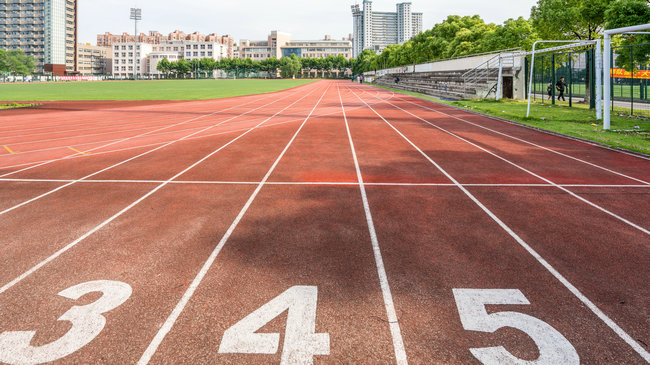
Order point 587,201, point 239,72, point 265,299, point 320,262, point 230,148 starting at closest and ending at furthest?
1. point 265,299
2. point 320,262
3. point 587,201
4. point 230,148
5. point 239,72

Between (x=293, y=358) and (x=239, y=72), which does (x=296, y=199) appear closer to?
(x=293, y=358)

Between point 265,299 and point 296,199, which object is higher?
point 296,199

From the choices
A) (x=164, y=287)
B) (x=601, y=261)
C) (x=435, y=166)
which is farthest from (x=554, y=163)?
(x=164, y=287)

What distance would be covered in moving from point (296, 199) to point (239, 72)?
546 feet

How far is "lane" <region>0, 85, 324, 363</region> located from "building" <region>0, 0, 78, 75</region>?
160718 millimetres

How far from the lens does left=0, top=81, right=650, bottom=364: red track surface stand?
10.9 feet

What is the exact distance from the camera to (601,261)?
483 cm

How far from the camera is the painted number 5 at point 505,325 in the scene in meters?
3.12

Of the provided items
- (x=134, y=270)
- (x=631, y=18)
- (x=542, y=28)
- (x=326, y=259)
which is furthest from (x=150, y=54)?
(x=326, y=259)

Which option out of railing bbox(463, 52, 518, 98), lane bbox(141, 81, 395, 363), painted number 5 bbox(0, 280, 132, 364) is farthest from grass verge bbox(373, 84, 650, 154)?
painted number 5 bbox(0, 280, 132, 364)

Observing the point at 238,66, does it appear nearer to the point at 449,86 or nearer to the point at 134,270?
the point at 449,86

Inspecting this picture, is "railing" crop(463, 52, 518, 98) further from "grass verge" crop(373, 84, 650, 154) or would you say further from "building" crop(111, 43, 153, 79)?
"building" crop(111, 43, 153, 79)

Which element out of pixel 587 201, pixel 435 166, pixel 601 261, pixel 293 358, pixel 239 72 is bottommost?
pixel 293 358

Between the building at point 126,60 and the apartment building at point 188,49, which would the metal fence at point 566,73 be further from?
the apartment building at point 188,49
